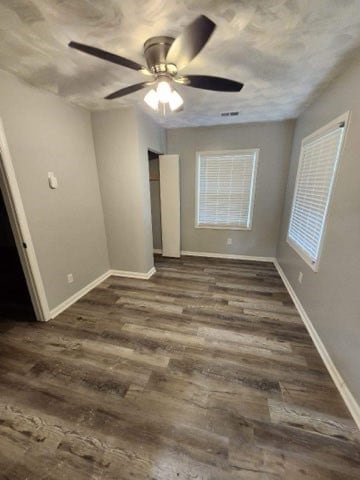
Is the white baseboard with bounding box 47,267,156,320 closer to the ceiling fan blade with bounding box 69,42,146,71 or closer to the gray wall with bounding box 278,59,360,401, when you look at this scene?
the gray wall with bounding box 278,59,360,401

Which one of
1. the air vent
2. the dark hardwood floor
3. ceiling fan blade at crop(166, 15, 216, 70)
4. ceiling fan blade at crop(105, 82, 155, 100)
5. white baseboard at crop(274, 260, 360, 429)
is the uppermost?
the air vent

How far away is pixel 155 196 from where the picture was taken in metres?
4.02

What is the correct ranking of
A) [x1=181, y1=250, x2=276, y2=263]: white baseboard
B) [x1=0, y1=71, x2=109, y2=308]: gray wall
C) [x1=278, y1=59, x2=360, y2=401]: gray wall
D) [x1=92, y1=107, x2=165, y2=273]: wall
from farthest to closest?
[x1=181, y1=250, x2=276, y2=263]: white baseboard, [x1=92, y1=107, x2=165, y2=273]: wall, [x1=0, y1=71, x2=109, y2=308]: gray wall, [x1=278, y1=59, x2=360, y2=401]: gray wall

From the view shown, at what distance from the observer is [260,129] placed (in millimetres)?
3303

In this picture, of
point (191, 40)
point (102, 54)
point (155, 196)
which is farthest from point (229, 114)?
point (102, 54)

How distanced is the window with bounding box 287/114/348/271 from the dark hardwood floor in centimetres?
87

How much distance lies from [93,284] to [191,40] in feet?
9.66

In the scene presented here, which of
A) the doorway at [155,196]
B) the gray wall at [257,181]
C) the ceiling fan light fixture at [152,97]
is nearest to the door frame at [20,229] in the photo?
the ceiling fan light fixture at [152,97]

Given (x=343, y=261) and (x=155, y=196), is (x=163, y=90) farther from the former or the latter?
(x=155, y=196)

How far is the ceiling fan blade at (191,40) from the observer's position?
93 centimetres

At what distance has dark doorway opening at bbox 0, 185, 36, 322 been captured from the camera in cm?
234

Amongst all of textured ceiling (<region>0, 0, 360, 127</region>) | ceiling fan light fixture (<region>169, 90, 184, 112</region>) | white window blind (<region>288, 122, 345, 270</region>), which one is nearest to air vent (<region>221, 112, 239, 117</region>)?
textured ceiling (<region>0, 0, 360, 127</region>)

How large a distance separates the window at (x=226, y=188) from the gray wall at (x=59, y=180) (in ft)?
6.45

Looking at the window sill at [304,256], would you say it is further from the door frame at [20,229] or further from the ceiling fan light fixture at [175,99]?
the door frame at [20,229]
